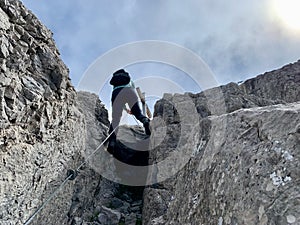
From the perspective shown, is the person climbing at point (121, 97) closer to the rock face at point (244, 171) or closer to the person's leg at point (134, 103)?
the person's leg at point (134, 103)

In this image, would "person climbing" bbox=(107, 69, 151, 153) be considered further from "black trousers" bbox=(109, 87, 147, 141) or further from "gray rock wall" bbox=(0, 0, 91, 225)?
"gray rock wall" bbox=(0, 0, 91, 225)

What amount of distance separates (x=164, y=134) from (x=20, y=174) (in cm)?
896

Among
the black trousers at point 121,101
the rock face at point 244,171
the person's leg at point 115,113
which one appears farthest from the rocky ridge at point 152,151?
the black trousers at point 121,101

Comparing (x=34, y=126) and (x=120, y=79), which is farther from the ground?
(x=120, y=79)

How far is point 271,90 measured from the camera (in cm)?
2159

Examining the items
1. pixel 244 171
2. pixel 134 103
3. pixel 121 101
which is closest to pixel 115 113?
pixel 121 101

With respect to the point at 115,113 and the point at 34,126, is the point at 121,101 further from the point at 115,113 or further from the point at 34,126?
the point at 34,126

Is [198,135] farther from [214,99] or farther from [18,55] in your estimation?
[214,99]

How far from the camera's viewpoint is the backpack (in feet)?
51.8

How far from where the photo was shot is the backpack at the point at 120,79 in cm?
1579

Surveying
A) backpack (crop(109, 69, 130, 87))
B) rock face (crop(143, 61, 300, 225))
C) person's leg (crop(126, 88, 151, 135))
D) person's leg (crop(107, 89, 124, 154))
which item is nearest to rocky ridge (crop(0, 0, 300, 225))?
rock face (crop(143, 61, 300, 225))

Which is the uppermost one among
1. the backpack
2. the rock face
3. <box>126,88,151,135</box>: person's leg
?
the backpack

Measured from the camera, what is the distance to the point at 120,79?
51.8ft

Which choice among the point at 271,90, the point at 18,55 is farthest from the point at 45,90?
the point at 271,90
